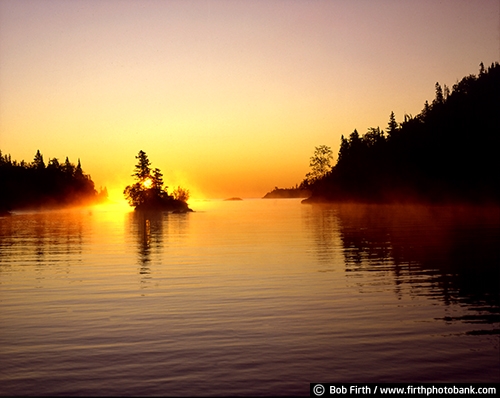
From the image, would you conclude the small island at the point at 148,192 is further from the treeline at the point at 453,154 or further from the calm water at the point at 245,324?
the calm water at the point at 245,324

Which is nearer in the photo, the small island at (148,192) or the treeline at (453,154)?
the treeline at (453,154)

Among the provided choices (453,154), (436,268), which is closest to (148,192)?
(453,154)

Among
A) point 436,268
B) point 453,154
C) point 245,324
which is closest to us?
point 245,324

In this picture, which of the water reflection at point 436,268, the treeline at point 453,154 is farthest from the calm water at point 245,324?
the treeline at point 453,154

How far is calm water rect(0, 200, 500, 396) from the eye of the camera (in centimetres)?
1096

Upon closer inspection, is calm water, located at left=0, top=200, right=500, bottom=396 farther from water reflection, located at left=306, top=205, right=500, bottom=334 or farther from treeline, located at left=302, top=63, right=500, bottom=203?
treeline, located at left=302, top=63, right=500, bottom=203

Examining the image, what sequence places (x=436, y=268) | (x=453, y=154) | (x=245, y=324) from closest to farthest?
1. (x=245, y=324)
2. (x=436, y=268)
3. (x=453, y=154)

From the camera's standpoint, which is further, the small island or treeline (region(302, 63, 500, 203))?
the small island

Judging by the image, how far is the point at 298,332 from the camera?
14672 mm

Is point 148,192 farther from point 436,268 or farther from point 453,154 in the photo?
point 436,268

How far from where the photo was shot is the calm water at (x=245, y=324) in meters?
11.0

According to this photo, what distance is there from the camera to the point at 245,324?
51.9 ft

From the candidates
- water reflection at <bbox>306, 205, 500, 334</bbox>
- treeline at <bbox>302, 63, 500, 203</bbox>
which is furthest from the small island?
water reflection at <bbox>306, 205, 500, 334</bbox>

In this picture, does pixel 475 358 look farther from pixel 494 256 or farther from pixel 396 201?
pixel 396 201
